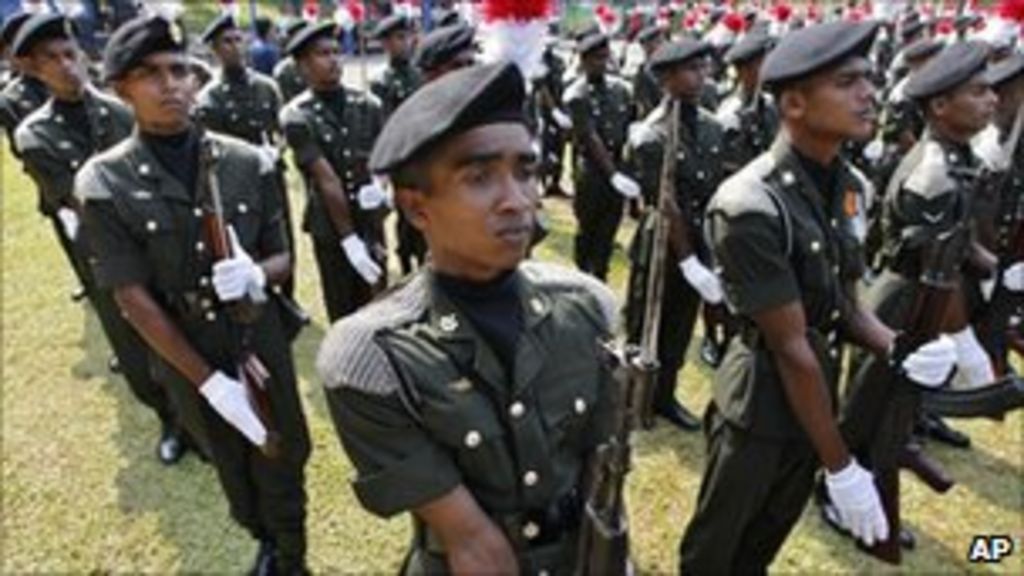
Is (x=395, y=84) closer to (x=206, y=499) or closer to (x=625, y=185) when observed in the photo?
(x=625, y=185)

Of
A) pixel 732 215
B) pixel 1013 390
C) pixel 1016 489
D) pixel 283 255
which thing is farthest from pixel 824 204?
pixel 1016 489

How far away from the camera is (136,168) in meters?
3.61

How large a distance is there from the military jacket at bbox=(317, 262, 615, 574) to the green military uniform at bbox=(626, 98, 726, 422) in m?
3.46

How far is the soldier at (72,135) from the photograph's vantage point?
527 centimetres

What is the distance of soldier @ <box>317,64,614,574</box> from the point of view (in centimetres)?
200

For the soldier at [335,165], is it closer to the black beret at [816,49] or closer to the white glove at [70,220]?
the white glove at [70,220]

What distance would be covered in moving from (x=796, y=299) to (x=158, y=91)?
108 inches

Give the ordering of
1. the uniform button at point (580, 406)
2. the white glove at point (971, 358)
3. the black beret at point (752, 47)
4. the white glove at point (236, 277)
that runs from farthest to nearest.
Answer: the black beret at point (752, 47), the white glove at point (971, 358), the white glove at point (236, 277), the uniform button at point (580, 406)

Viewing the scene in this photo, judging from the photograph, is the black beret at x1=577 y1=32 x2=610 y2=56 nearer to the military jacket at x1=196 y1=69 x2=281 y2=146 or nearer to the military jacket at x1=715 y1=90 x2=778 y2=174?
the military jacket at x1=715 y1=90 x2=778 y2=174

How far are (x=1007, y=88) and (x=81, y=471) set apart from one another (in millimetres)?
6591

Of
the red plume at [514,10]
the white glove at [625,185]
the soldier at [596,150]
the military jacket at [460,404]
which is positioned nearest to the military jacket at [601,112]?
the soldier at [596,150]

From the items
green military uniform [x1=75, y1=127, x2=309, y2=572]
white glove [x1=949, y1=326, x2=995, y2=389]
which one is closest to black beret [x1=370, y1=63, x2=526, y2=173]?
green military uniform [x1=75, y1=127, x2=309, y2=572]

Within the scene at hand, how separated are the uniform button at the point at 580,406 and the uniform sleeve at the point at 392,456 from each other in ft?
1.15

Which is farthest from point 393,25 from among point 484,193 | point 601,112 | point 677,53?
point 484,193
